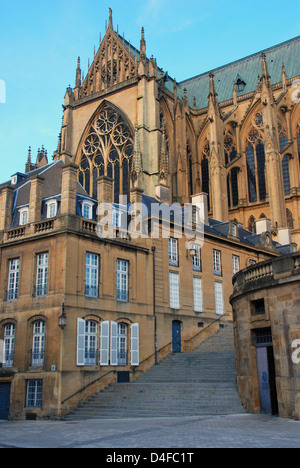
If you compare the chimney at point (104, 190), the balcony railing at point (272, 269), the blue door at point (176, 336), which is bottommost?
the blue door at point (176, 336)

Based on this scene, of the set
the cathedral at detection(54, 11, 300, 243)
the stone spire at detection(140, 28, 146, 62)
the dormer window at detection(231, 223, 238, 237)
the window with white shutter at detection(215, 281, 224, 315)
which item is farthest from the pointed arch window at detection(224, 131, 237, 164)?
the window with white shutter at detection(215, 281, 224, 315)

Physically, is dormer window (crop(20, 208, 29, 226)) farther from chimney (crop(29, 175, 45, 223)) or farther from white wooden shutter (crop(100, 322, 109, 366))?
white wooden shutter (crop(100, 322, 109, 366))

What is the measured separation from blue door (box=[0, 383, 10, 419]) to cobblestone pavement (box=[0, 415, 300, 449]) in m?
5.39

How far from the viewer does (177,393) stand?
689 inches

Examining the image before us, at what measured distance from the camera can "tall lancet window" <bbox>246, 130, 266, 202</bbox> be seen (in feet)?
148

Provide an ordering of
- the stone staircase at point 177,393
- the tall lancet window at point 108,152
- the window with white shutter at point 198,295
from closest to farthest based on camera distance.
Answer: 1. the stone staircase at point 177,393
2. the window with white shutter at point 198,295
3. the tall lancet window at point 108,152

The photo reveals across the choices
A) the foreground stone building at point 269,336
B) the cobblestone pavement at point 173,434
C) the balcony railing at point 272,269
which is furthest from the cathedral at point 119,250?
the balcony railing at point 272,269

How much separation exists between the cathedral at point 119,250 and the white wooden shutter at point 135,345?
0.08 metres

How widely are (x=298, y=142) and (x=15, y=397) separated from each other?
115 feet

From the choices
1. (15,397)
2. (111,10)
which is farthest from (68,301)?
(111,10)

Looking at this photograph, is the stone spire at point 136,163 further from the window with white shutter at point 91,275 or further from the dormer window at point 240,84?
the dormer window at point 240,84

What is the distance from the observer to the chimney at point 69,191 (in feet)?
66.3

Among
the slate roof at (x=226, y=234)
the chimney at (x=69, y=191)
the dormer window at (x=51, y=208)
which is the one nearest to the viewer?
the chimney at (x=69, y=191)

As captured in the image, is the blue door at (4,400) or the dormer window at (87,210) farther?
the dormer window at (87,210)
